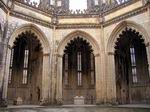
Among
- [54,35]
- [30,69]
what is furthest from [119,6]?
[30,69]

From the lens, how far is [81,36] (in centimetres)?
1969

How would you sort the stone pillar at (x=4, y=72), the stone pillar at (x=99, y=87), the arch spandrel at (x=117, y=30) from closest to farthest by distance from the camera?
the stone pillar at (x=4, y=72) < the arch spandrel at (x=117, y=30) < the stone pillar at (x=99, y=87)

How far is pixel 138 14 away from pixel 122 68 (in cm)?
858

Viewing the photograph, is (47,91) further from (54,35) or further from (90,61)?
(90,61)

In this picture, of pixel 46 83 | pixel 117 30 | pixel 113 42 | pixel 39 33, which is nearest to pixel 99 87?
pixel 113 42

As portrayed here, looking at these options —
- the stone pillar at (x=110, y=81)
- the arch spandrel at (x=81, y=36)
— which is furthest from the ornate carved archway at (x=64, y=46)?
the stone pillar at (x=110, y=81)

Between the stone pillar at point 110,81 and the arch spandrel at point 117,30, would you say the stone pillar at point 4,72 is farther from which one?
the arch spandrel at point 117,30

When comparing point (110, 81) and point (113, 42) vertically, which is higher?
point (113, 42)

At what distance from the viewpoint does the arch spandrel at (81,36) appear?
19000 millimetres

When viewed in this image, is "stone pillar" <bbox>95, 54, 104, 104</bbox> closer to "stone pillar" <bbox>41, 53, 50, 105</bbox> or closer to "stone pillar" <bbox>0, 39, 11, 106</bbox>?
"stone pillar" <bbox>41, 53, 50, 105</bbox>

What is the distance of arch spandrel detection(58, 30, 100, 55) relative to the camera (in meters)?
19.0

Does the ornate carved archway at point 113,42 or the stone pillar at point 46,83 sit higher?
the ornate carved archway at point 113,42

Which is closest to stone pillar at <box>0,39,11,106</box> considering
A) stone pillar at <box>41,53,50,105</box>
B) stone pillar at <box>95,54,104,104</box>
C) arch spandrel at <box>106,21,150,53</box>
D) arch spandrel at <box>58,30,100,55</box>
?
stone pillar at <box>41,53,50,105</box>

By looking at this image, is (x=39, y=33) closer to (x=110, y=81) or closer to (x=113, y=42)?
(x=113, y=42)
